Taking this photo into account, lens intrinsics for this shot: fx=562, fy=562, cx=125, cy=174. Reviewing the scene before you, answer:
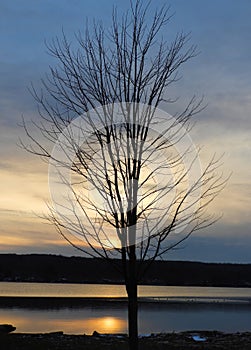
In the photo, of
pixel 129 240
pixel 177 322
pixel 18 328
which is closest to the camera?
pixel 129 240

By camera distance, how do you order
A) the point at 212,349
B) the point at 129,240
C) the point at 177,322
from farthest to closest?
the point at 177,322, the point at 212,349, the point at 129,240

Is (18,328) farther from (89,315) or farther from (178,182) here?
(178,182)

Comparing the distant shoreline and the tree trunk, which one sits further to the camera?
Answer: the distant shoreline

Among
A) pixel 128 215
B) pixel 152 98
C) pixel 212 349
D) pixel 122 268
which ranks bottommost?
pixel 212 349

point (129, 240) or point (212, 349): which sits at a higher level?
point (129, 240)

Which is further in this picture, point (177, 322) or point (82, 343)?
point (177, 322)

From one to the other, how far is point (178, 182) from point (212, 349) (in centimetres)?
936

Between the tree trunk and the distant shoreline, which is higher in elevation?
the distant shoreline

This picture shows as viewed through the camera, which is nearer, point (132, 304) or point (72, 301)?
point (132, 304)

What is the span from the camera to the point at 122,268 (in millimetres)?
7133

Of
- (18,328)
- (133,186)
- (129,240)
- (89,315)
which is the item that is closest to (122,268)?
(129,240)

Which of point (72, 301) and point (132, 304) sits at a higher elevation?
point (72, 301)

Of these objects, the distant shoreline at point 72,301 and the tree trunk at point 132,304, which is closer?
the tree trunk at point 132,304

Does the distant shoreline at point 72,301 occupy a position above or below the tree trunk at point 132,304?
above
